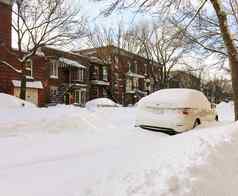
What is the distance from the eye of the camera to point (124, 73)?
50.1 m

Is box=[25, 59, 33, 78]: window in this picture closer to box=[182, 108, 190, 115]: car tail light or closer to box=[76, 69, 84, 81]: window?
box=[76, 69, 84, 81]: window

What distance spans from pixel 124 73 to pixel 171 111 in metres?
39.6

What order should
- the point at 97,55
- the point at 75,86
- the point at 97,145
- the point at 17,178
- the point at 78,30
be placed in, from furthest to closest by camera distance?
the point at 97,55 → the point at 75,86 → the point at 78,30 → the point at 97,145 → the point at 17,178

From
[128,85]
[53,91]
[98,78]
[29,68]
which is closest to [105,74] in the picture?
[98,78]

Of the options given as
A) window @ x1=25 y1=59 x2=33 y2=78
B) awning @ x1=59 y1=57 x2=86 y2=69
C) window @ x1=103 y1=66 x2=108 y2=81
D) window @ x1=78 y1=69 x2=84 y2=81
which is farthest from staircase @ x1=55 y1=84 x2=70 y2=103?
window @ x1=103 y1=66 x2=108 y2=81

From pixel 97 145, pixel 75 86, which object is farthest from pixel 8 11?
pixel 97 145

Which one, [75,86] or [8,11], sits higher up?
[8,11]

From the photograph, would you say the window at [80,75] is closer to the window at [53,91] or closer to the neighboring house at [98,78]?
the neighboring house at [98,78]

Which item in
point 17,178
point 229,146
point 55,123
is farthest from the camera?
point 55,123

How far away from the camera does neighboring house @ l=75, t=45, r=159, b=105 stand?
145ft

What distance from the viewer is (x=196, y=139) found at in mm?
6223

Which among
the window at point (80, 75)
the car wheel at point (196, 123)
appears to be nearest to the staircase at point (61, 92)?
the window at point (80, 75)

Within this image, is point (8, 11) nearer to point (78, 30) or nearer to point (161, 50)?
point (78, 30)

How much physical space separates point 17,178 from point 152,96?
23.5ft
